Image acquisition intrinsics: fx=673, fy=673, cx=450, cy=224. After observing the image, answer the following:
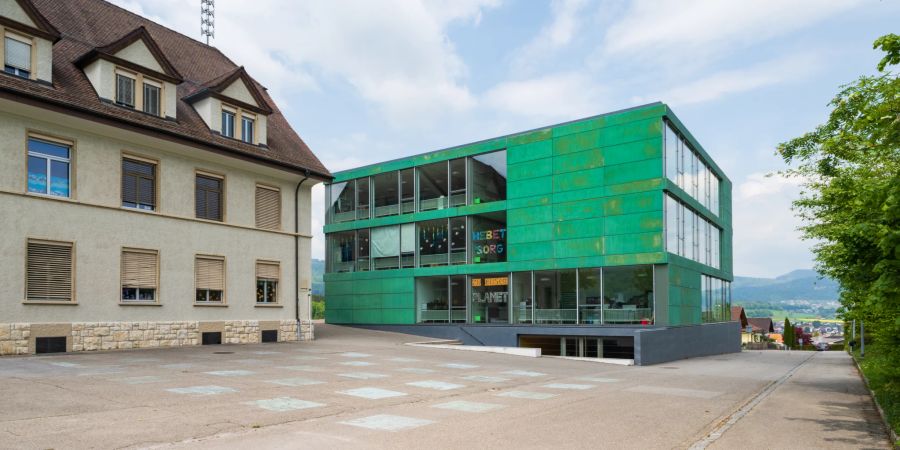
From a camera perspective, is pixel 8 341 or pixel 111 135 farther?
pixel 111 135

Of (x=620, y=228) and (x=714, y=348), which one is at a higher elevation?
(x=620, y=228)

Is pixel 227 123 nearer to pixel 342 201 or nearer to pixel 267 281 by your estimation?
pixel 267 281

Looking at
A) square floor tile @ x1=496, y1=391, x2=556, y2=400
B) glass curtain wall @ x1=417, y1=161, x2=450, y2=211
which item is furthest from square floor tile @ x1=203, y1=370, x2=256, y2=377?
glass curtain wall @ x1=417, y1=161, x2=450, y2=211

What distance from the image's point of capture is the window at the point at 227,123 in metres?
26.5

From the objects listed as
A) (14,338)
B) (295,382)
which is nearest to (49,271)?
(14,338)

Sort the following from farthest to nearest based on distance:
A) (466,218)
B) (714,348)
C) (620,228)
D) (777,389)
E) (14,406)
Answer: (714,348) → (466,218) → (620,228) → (777,389) → (14,406)

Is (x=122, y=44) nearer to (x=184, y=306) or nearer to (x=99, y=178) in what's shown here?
(x=99, y=178)

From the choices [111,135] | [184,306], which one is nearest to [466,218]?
[184,306]

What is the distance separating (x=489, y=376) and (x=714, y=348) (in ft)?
83.4

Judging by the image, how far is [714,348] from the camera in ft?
125

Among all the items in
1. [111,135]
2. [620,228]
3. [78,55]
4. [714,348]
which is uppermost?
[78,55]

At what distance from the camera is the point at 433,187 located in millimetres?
37250

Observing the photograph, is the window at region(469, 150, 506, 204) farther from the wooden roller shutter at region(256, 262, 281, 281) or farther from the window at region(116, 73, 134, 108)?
the window at region(116, 73, 134, 108)

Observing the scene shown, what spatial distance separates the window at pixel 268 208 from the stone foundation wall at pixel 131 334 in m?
4.07
